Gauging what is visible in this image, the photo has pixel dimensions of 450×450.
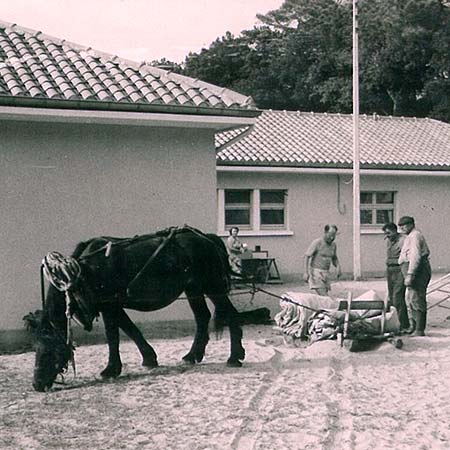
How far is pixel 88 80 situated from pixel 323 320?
4864 millimetres

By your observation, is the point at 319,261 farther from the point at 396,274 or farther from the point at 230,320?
the point at 230,320

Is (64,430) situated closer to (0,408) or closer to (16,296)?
(0,408)

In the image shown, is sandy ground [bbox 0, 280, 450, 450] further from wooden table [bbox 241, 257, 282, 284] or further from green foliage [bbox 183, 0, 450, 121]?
green foliage [bbox 183, 0, 450, 121]

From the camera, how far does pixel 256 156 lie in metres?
21.2

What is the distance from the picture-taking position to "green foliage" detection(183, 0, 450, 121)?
1630 inches

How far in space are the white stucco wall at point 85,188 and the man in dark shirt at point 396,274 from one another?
2769 millimetres

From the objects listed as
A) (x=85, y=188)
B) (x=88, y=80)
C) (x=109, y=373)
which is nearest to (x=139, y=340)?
(x=109, y=373)

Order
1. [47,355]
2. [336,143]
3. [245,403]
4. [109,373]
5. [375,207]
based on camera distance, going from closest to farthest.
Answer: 1. [245,403]
2. [47,355]
3. [109,373]
4. [375,207]
5. [336,143]

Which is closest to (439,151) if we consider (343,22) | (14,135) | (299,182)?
(299,182)

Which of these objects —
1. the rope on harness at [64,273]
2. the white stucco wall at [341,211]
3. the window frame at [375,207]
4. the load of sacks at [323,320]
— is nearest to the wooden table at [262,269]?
the white stucco wall at [341,211]

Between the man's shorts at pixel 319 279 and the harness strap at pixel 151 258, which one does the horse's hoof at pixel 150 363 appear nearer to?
the harness strap at pixel 151 258

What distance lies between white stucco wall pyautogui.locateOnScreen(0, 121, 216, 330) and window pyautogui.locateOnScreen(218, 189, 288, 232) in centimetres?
915

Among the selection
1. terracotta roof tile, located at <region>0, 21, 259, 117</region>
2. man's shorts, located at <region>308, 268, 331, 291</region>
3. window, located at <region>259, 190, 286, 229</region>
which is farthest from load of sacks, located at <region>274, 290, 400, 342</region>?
window, located at <region>259, 190, 286, 229</region>

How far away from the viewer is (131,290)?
8695 millimetres
